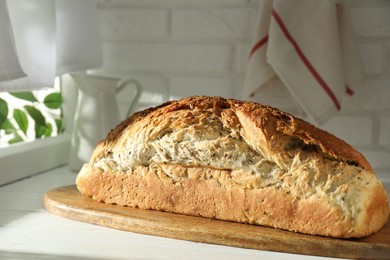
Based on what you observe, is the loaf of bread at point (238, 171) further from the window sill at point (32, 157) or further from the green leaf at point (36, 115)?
the green leaf at point (36, 115)

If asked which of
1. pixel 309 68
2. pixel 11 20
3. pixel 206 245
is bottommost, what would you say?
pixel 206 245

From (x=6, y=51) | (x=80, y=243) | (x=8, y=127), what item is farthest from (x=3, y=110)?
(x=80, y=243)

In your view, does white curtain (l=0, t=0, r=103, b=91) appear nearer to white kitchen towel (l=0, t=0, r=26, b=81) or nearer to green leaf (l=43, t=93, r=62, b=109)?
white kitchen towel (l=0, t=0, r=26, b=81)

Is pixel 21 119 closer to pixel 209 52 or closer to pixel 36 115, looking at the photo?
pixel 36 115

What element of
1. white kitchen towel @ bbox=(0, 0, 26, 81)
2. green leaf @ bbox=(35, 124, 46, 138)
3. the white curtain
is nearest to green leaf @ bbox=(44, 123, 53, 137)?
green leaf @ bbox=(35, 124, 46, 138)

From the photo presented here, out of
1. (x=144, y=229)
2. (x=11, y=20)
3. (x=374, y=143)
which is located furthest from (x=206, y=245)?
(x=374, y=143)

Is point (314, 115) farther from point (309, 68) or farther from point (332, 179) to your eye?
point (332, 179)

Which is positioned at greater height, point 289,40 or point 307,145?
point 289,40
